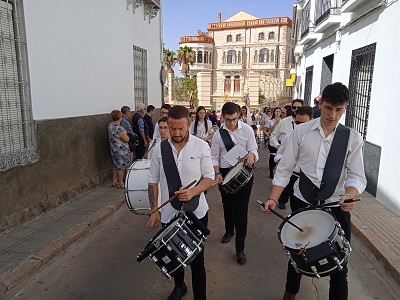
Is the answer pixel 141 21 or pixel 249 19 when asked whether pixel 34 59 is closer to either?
pixel 141 21

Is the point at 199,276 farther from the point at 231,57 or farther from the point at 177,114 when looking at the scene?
the point at 231,57

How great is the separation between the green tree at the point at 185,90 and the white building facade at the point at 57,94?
33.6 metres

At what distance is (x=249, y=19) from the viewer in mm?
48844

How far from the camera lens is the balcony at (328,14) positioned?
8.73 m

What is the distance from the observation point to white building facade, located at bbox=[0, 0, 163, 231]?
460 cm

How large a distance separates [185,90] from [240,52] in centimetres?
1037

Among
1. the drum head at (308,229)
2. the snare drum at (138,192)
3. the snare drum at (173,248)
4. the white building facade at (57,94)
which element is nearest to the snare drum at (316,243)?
the drum head at (308,229)

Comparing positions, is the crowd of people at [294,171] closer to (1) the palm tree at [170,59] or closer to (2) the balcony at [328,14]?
(2) the balcony at [328,14]

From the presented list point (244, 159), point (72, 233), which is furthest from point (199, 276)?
point (72, 233)

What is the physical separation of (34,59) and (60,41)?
77 centimetres

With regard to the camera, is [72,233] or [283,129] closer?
[72,233]

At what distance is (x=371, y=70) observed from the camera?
22.8 ft

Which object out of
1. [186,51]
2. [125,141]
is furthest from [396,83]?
[186,51]

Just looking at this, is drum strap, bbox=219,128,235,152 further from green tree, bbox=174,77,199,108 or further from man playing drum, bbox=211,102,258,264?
green tree, bbox=174,77,199,108
